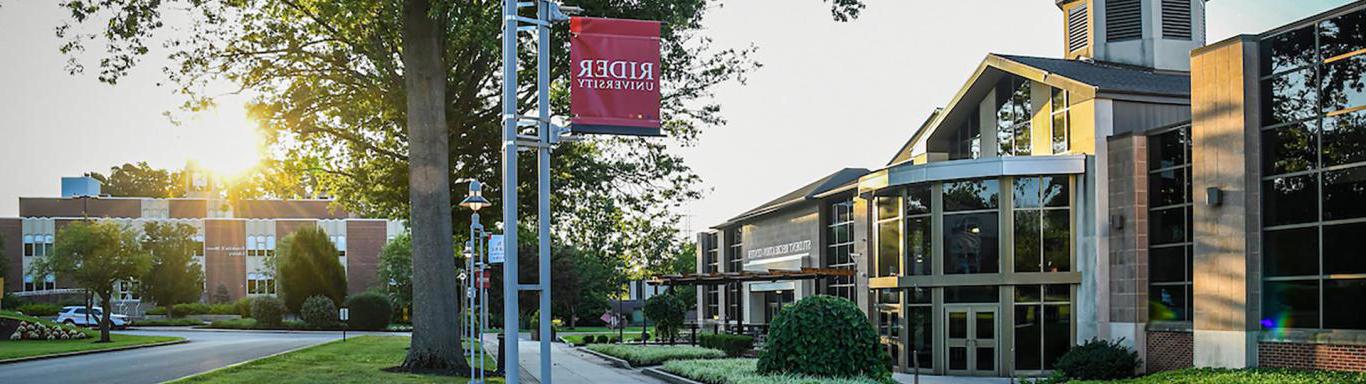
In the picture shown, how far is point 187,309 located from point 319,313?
16295mm

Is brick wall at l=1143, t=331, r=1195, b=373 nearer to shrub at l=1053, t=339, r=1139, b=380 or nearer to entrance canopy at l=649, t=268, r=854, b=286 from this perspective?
shrub at l=1053, t=339, r=1139, b=380

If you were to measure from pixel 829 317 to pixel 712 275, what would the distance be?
19770 mm

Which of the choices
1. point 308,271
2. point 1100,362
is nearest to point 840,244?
point 1100,362

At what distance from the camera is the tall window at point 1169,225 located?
27078 mm

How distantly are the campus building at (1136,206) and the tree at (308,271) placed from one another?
48116 millimetres

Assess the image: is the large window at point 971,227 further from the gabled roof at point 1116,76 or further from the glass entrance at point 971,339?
the gabled roof at point 1116,76

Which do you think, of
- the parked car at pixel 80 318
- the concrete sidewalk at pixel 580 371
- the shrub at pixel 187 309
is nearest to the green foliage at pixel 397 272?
the shrub at pixel 187 309

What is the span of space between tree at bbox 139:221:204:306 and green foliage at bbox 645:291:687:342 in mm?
39486

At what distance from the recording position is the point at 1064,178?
30.6 meters

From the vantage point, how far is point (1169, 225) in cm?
2758

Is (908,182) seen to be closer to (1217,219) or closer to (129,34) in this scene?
(1217,219)

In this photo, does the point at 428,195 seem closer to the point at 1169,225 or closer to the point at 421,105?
the point at 421,105

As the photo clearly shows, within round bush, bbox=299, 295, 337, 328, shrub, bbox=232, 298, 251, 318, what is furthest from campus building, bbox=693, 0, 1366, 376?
shrub, bbox=232, 298, 251, 318

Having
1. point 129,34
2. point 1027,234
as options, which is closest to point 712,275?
point 1027,234
